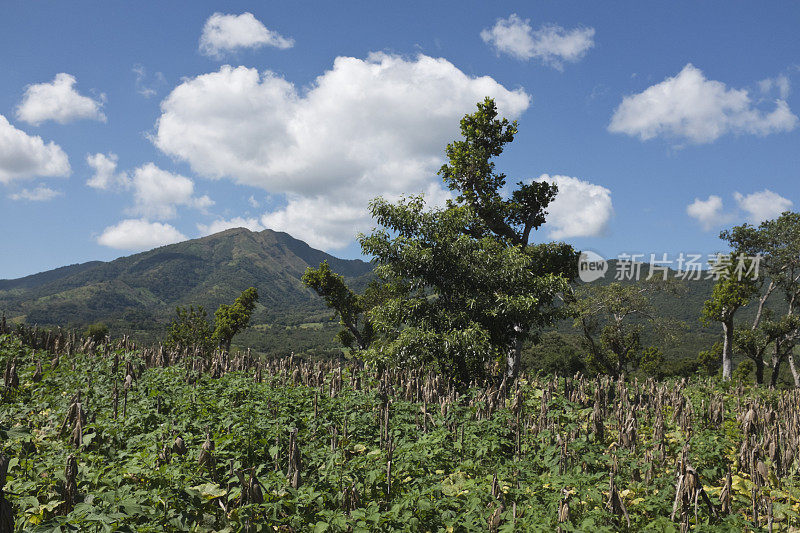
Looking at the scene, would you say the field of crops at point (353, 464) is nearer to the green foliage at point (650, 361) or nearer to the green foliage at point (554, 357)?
the green foliage at point (650, 361)

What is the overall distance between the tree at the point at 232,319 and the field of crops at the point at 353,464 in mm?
31669

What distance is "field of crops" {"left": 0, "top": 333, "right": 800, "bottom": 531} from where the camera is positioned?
420 cm

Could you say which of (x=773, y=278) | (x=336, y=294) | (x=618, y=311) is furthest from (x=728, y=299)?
(x=336, y=294)

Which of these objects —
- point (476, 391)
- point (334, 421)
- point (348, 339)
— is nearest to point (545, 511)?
point (334, 421)

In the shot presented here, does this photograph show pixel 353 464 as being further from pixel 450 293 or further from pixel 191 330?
pixel 191 330

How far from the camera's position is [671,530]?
4242 millimetres

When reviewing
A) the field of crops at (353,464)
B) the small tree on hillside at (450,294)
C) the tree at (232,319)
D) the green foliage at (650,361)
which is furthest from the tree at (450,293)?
the green foliage at (650,361)

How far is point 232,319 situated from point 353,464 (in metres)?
39.3

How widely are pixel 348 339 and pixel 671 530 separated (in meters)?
36.5

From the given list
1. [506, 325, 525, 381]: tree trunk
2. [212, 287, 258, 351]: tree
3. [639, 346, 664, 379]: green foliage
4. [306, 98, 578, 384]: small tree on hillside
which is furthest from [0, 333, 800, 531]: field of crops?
[639, 346, 664, 379]: green foliage

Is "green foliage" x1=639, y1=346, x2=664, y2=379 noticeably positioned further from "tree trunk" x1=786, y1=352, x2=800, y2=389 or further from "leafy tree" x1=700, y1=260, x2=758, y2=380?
"leafy tree" x1=700, y1=260, x2=758, y2=380

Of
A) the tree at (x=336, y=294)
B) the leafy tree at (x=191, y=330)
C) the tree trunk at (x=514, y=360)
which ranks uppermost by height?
the tree at (x=336, y=294)

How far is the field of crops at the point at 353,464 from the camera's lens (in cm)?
420

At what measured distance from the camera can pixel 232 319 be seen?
137 feet
